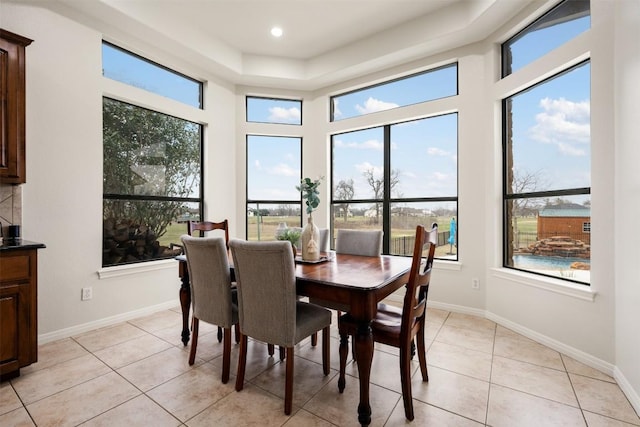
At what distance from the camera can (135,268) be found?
329 centimetres

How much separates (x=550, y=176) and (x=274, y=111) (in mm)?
3604

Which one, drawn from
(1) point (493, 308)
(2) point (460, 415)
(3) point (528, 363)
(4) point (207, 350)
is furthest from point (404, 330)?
(1) point (493, 308)

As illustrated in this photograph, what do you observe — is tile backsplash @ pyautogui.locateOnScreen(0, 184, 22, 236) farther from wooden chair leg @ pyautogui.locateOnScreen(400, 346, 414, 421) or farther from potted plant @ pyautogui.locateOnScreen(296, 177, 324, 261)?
wooden chair leg @ pyautogui.locateOnScreen(400, 346, 414, 421)

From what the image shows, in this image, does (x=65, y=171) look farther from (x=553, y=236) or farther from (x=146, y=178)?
(x=553, y=236)

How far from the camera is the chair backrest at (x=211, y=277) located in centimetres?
199

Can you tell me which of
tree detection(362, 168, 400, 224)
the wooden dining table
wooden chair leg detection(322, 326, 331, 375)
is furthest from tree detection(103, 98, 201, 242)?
wooden chair leg detection(322, 326, 331, 375)

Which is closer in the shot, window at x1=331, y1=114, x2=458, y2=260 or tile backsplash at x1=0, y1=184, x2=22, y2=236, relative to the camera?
tile backsplash at x1=0, y1=184, x2=22, y2=236

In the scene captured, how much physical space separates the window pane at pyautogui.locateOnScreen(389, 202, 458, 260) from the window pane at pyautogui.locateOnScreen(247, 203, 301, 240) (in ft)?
5.04

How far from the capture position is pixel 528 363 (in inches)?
90.1

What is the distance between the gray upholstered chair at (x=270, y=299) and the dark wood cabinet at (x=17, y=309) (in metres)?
1.51

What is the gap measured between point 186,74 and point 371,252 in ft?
10.7

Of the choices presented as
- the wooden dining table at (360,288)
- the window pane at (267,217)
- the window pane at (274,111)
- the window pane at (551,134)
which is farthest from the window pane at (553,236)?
the window pane at (274,111)

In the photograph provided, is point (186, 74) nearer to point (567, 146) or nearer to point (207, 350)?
point (207, 350)

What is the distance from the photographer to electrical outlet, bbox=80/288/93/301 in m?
2.87
